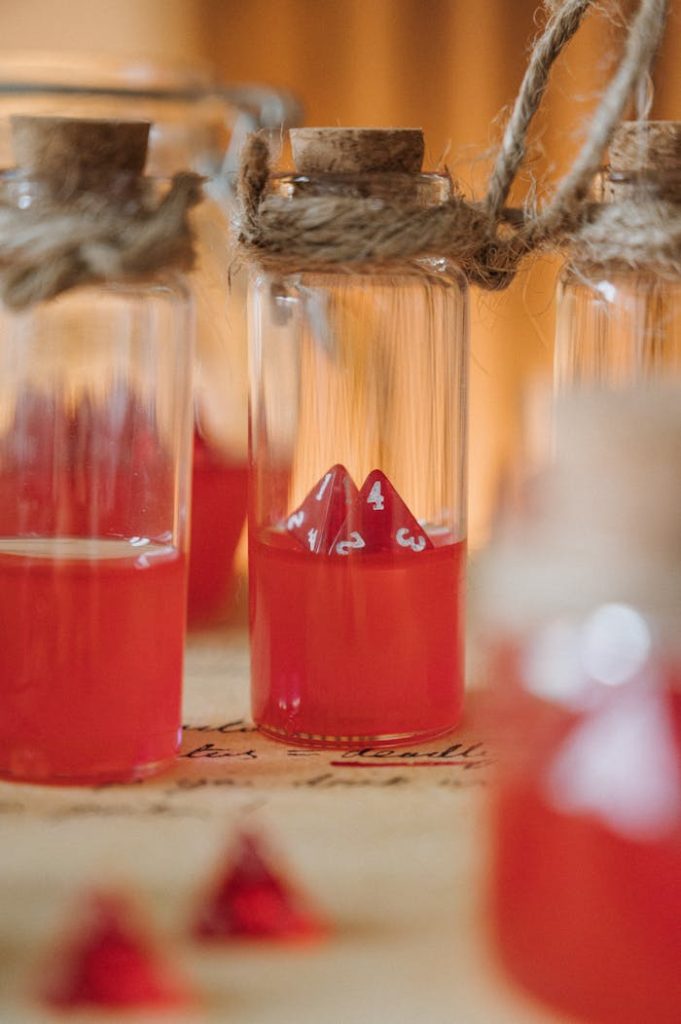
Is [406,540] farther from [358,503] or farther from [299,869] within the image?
[299,869]

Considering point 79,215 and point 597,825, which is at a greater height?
point 79,215

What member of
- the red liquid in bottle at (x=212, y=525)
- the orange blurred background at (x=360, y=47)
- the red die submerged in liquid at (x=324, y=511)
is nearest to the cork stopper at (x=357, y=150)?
the red die submerged in liquid at (x=324, y=511)

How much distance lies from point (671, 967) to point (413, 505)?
253mm

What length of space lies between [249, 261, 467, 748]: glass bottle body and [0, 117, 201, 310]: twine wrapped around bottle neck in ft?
0.31

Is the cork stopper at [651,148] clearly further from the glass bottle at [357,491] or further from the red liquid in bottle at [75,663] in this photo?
the red liquid in bottle at [75,663]

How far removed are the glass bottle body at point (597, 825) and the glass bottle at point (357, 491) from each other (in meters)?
0.15

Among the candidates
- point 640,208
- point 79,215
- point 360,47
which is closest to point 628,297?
point 640,208

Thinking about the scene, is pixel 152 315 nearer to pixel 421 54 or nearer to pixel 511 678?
pixel 511 678

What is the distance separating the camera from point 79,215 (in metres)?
0.43

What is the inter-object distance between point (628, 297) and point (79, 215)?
0.19 meters

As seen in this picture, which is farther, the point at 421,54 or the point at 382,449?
the point at 421,54

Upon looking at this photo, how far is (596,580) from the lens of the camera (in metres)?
0.34

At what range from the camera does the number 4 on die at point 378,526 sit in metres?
0.51

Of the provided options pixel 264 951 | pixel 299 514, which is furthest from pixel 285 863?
pixel 299 514
